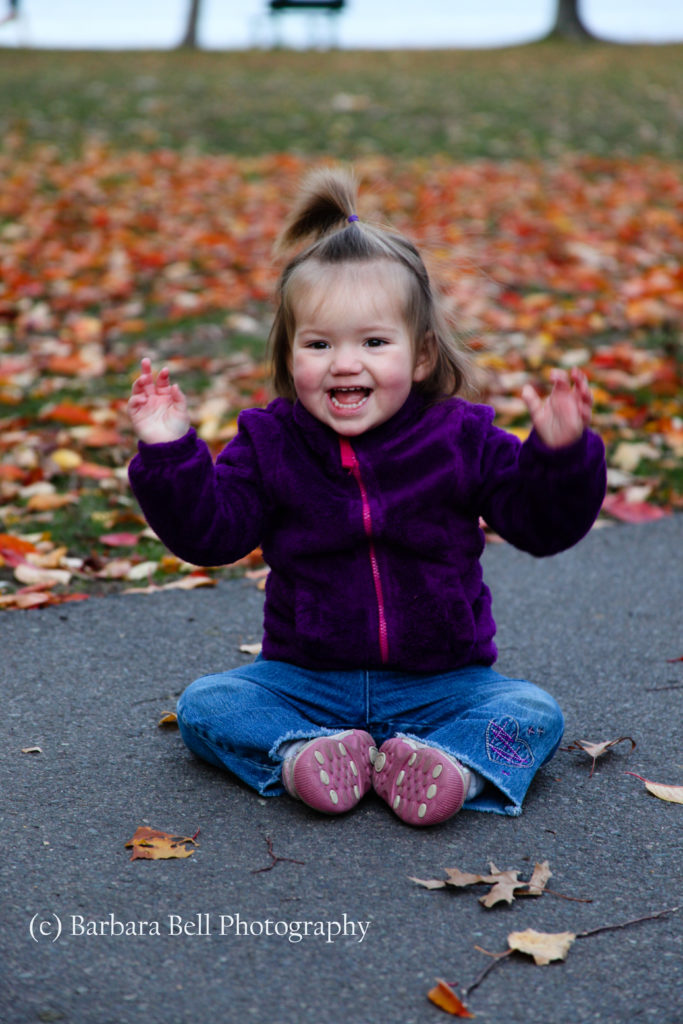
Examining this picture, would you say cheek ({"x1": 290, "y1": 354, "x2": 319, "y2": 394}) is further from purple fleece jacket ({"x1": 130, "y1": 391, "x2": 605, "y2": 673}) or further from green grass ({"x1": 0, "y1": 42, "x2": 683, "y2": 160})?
green grass ({"x1": 0, "y1": 42, "x2": 683, "y2": 160})

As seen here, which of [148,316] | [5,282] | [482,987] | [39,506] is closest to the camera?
[482,987]

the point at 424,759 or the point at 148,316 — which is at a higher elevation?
the point at 148,316

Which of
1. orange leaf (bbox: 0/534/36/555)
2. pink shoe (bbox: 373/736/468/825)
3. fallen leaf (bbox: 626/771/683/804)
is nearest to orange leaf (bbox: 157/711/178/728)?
pink shoe (bbox: 373/736/468/825)

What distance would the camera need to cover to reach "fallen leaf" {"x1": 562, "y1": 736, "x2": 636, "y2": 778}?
8.13 ft

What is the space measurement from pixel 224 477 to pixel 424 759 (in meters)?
0.70

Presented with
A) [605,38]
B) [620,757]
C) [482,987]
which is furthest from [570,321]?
[605,38]

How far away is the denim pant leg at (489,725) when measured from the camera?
88.6 inches

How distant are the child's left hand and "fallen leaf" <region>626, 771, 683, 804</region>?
737 millimetres

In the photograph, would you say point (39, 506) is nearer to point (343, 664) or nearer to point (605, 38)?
point (343, 664)

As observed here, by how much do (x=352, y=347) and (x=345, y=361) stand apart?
1.5 inches

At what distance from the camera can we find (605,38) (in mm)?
21656

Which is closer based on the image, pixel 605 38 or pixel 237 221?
pixel 237 221

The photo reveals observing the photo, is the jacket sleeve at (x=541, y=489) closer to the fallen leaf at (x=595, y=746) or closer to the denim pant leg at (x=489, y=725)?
the denim pant leg at (x=489, y=725)

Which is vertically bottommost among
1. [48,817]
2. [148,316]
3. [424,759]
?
[48,817]
